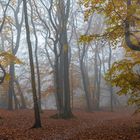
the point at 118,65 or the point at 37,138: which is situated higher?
the point at 118,65

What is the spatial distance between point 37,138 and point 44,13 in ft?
78.9

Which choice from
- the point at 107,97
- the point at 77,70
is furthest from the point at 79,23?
the point at 107,97

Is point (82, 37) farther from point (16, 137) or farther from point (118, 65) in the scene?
point (16, 137)


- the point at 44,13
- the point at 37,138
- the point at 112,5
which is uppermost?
the point at 44,13

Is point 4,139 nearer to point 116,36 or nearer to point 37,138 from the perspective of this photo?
point 37,138

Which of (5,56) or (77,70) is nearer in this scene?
(5,56)

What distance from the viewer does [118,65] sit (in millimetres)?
14750

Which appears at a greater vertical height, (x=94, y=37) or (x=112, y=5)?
(x=112, y=5)

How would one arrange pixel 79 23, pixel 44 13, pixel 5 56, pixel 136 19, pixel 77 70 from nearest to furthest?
pixel 136 19 < pixel 5 56 < pixel 44 13 < pixel 79 23 < pixel 77 70

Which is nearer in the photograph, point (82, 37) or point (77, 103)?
point (82, 37)

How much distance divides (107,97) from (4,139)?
49.3 m

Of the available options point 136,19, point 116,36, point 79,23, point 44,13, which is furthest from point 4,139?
point 79,23

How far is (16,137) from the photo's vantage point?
14.7 m

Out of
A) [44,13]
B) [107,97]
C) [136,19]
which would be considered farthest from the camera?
[107,97]
